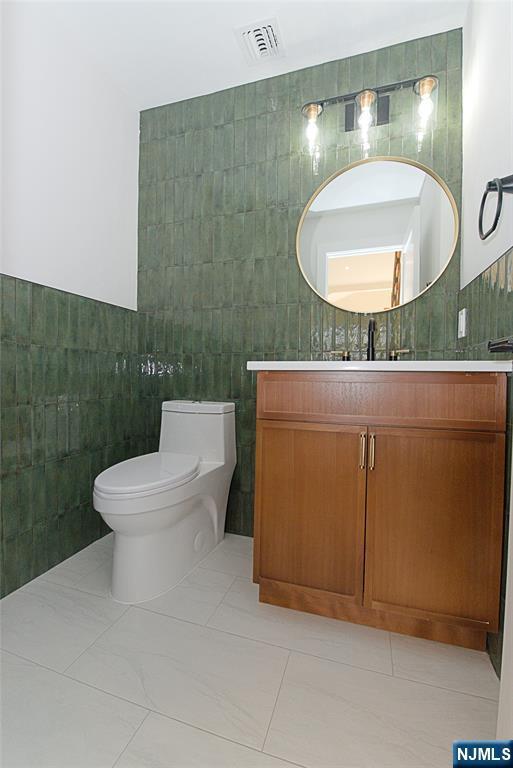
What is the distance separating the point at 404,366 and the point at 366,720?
3.14 feet

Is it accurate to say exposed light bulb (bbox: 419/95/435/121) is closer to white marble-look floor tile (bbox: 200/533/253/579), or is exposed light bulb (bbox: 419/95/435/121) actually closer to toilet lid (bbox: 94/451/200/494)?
toilet lid (bbox: 94/451/200/494)

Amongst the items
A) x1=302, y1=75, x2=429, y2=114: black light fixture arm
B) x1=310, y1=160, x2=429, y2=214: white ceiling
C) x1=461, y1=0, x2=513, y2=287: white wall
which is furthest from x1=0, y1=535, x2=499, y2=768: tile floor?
x1=302, y1=75, x2=429, y2=114: black light fixture arm

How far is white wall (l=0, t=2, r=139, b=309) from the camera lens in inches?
59.2

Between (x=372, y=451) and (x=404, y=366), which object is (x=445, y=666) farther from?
(x=404, y=366)

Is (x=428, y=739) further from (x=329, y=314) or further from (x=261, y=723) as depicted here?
(x=329, y=314)

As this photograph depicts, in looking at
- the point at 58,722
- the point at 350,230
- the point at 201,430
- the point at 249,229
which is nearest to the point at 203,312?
the point at 249,229

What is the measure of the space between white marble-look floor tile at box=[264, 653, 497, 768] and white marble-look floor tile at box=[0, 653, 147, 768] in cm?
37

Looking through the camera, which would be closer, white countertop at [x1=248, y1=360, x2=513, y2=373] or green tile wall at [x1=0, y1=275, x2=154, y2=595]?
white countertop at [x1=248, y1=360, x2=513, y2=373]

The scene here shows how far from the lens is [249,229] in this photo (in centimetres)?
202

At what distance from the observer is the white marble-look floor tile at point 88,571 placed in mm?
1544

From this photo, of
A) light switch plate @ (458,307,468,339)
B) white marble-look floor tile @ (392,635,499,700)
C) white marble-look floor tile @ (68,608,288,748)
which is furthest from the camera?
light switch plate @ (458,307,468,339)

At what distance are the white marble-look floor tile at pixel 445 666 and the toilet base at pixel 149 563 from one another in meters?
0.86

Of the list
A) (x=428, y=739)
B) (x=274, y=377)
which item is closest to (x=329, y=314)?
(x=274, y=377)

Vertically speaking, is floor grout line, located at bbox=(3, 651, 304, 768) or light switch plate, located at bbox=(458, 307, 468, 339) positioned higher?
light switch plate, located at bbox=(458, 307, 468, 339)
